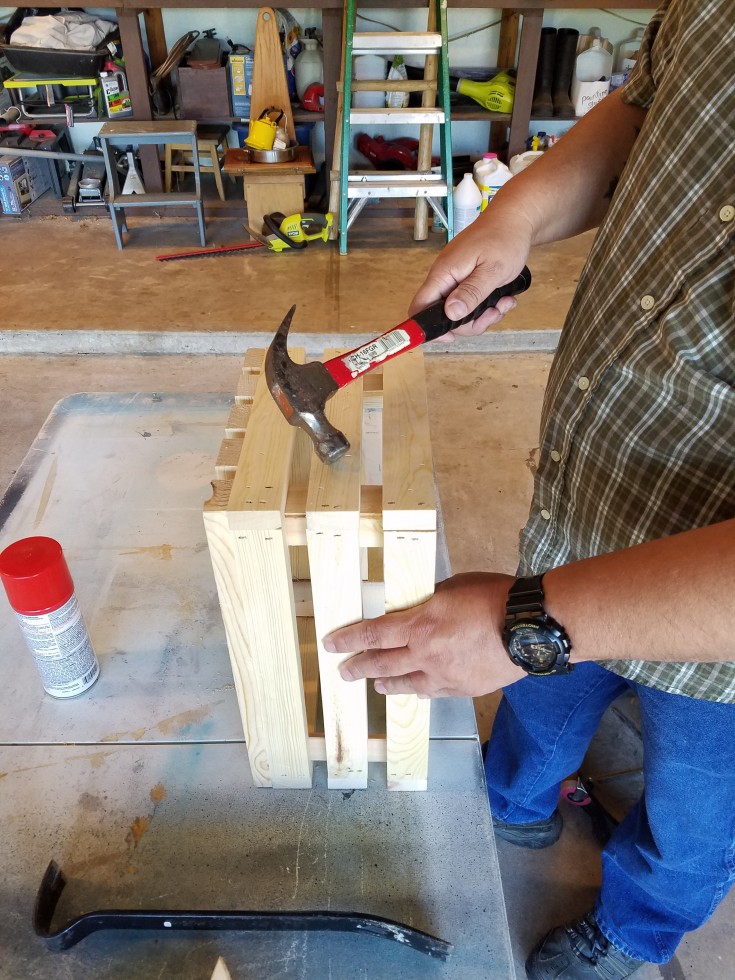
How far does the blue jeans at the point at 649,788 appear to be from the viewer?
1.11m

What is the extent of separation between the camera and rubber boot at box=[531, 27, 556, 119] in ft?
14.8

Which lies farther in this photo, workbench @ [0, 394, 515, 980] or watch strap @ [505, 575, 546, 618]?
workbench @ [0, 394, 515, 980]

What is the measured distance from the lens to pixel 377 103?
15.7ft

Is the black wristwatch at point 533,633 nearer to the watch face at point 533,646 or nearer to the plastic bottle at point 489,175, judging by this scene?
the watch face at point 533,646

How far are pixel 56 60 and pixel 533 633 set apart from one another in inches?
186

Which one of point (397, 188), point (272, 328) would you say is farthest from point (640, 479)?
point (397, 188)

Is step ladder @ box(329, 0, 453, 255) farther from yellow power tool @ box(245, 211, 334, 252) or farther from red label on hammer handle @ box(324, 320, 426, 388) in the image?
red label on hammer handle @ box(324, 320, 426, 388)

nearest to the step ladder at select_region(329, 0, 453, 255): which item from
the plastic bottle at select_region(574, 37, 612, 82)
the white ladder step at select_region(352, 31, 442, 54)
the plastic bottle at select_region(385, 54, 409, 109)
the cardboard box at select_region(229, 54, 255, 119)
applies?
the white ladder step at select_region(352, 31, 442, 54)

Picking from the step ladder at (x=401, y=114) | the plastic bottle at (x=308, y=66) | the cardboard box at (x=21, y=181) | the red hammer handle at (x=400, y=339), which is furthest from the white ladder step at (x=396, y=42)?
the red hammer handle at (x=400, y=339)

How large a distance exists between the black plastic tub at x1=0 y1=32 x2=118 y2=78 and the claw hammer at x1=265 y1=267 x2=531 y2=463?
4.11 m

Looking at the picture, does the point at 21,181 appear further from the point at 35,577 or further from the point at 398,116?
the point at 35,577

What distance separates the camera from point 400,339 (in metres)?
1.15

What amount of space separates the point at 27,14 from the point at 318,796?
509cm

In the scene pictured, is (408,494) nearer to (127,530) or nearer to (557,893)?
(127,530)
